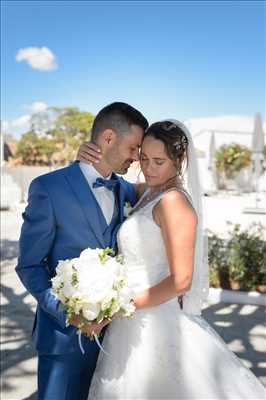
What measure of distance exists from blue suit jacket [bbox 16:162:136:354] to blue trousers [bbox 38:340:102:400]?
0.05 metres

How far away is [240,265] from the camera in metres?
6.48

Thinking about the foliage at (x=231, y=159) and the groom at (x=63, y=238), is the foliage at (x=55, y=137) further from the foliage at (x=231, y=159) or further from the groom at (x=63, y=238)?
the groom at (x=63, y=238)

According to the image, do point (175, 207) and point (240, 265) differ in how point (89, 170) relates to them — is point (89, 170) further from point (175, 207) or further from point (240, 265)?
point (240, 265)

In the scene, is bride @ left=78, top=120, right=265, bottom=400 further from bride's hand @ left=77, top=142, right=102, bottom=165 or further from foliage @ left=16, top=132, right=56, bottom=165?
foliage @ left=16, top=132, right=56, bottom=165

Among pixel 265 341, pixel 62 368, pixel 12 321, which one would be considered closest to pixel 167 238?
pixel 62 368

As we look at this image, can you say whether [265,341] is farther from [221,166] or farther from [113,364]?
[221,166]

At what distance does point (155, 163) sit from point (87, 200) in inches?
15.4

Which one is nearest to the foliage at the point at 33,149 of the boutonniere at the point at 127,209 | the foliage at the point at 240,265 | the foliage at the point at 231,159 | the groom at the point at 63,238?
the foliage at the point at 231,159

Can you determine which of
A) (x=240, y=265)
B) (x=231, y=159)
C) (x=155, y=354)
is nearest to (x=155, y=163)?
(x=155, y=354)

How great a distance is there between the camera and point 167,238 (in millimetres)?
2029

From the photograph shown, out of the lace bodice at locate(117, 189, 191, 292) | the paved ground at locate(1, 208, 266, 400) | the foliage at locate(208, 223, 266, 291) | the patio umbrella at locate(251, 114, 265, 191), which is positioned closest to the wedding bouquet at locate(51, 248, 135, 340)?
the lace bodice at locate(117, 189, 191, 292)

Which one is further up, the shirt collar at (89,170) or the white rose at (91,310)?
→ the shirt collar at (89,170)

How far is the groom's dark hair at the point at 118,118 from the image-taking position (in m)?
2.21

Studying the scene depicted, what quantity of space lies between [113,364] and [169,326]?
1.07ft
